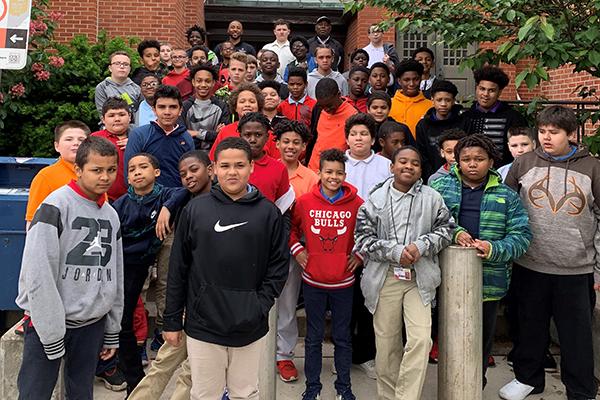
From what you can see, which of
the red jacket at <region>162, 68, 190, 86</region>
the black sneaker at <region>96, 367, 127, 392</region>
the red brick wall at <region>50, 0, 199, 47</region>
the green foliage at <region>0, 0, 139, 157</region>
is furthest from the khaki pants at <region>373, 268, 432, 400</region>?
the red brick wall at <region>50, 0, 199, 47</region>

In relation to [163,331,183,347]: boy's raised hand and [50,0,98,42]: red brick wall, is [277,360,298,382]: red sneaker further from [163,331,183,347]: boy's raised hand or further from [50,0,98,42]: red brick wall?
[50,0,98,42]: red brick wall

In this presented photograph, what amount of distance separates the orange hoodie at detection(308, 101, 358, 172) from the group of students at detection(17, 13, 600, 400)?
17mm

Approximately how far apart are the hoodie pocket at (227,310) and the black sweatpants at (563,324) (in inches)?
81.8

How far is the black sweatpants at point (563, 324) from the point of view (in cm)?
387

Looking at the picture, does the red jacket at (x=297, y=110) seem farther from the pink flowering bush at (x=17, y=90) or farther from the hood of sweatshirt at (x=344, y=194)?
the pink flowering bush at (x=17, y=90)

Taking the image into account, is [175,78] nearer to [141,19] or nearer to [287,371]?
[287,371]

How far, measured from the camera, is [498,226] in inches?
148

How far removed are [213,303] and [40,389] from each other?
955 mm

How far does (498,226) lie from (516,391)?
4.13ft

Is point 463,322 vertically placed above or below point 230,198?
below

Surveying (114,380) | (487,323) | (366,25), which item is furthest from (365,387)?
(366,25)

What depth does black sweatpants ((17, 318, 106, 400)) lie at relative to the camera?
286cm

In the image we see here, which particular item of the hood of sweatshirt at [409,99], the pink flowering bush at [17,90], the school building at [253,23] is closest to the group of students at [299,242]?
the hood of sweatshirt at [409,99]

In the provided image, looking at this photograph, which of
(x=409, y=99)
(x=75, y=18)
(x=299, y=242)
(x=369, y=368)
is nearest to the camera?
(x=299, y=242)
